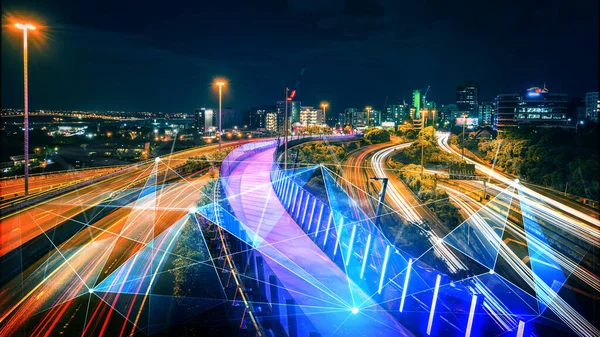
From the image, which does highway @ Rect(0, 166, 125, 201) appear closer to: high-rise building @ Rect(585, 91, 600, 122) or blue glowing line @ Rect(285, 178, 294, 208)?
A: blue glowing line @ Rect(285, 178, 294, 208)

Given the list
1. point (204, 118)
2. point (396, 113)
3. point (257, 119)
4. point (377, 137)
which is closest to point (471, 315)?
point (377, 137)

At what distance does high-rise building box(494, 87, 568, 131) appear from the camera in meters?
64.1

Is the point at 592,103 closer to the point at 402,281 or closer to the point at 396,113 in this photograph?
the point at 396,113

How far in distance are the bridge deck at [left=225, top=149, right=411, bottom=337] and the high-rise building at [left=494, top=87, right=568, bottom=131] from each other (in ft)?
200

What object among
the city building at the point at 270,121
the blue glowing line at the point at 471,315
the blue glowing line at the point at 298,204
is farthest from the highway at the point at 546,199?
the city building at the point at 270,121

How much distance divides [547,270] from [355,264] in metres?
6.34

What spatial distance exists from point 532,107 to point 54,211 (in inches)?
2792

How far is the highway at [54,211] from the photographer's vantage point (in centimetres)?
1041

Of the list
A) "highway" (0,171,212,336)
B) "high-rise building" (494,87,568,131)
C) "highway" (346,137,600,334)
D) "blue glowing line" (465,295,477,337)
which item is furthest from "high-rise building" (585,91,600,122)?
"highway" (0,171,212,336)

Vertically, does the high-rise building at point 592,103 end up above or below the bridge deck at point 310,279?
above

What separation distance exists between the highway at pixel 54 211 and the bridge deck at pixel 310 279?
5.42 metres

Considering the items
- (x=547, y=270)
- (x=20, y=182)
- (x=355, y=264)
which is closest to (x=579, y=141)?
(x=547, y=270)

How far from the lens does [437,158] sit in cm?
2645

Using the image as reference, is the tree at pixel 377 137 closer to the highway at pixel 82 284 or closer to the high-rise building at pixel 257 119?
the highway at pixel 82 284
